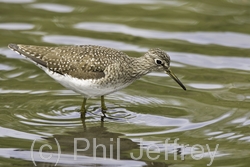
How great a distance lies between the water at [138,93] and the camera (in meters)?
9.84

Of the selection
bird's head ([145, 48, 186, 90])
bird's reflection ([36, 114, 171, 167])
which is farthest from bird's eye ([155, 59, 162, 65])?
bird's reflection ([36, 114, 171, 167])

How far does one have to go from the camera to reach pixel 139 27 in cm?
1614

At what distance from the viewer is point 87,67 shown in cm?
1128

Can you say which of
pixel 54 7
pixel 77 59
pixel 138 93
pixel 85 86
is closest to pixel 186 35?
pixel 138 93

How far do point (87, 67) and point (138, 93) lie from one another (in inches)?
67.7

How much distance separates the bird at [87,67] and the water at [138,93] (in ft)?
1.99

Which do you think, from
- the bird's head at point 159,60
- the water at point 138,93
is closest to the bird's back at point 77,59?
the bird's head at point 159,60

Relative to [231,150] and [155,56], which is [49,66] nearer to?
[155,56]

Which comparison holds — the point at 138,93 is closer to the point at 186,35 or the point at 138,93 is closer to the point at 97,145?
the point at 97,145

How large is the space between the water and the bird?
1.99 ft

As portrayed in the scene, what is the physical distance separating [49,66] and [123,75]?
1427 mm

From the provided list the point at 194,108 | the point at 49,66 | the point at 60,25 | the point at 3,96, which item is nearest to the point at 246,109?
the point at 194,108

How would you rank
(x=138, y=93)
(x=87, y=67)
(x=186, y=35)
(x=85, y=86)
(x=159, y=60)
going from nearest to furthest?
(x=85, y=86) → (x=87, y=67) → (x=159, y=60) → (x=138, y=93) → (x=186, y=35)

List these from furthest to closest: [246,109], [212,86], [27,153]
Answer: [212,86]
[246,109]
[27,153]
